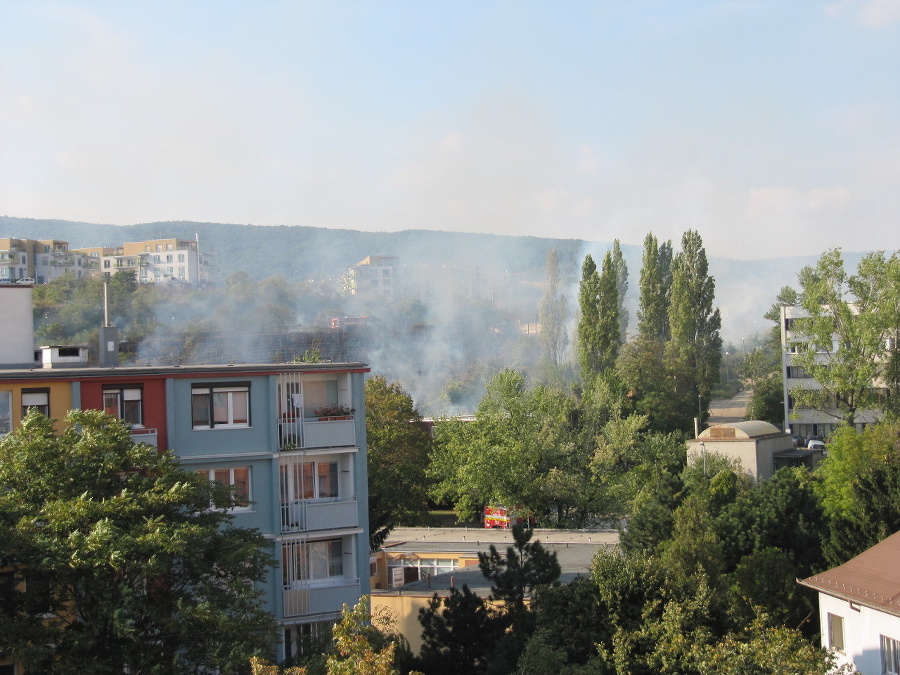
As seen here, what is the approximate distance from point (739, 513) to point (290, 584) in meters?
14.4

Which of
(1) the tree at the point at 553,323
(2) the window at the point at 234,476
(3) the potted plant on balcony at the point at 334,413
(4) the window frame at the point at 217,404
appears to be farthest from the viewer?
(1) the tree at the point at 553,323

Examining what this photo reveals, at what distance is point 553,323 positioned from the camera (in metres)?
88.6

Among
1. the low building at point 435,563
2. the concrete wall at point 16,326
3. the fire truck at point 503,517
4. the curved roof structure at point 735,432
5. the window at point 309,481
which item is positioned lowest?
the fire truck at point 503,517

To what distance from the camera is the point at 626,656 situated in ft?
47.0

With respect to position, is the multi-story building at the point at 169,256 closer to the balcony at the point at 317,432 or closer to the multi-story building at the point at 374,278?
the multi-story building at the point at 374,278

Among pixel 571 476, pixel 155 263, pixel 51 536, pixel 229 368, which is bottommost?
pixel 571 476

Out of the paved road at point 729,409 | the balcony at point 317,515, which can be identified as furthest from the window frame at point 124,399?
the paved road at point 729,409

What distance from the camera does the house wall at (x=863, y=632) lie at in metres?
17.4

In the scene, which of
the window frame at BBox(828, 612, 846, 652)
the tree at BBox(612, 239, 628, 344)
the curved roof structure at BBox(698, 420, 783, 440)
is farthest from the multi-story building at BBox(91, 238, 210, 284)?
the window frame at BBox(828, 612, 846, 652)

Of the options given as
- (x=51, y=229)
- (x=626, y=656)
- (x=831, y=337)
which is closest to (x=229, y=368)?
(x=626, y=656)

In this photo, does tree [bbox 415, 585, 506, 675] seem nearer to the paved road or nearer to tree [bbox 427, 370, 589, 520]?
tree [bbox 427, 370, 589, 520]

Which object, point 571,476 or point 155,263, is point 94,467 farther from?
point 155,263

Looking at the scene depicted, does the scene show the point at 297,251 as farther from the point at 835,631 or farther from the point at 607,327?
the point at 835,631

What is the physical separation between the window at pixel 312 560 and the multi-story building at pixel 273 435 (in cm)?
2
